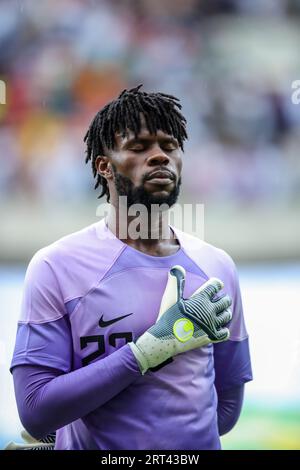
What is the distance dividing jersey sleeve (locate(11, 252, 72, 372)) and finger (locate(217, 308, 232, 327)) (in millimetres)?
287

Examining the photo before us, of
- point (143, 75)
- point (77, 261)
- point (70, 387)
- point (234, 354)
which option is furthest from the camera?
point (143, 75)

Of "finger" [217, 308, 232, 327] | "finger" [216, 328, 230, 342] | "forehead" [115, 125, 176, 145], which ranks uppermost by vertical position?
"forehead" [115, 125, 176, 145]

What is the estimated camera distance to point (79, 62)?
6.49ft

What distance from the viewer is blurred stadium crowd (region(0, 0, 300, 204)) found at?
1.83 m

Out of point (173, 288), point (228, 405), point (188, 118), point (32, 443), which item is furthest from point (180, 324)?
point (188, 118)

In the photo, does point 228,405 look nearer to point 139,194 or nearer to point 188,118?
point 139,194

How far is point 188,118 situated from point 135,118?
0.73 meters

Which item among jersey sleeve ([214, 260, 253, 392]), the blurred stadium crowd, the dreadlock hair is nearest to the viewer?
the dreadlock hair

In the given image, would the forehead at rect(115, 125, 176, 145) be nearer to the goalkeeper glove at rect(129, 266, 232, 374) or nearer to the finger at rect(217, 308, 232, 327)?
the goalkeeper glove at rect(129, 266, 232, 374)

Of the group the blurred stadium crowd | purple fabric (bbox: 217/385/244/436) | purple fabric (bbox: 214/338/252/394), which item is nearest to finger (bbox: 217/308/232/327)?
purple fabric (bbox: 214/338/252/394)

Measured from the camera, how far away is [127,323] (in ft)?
3.93

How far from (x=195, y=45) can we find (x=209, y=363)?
1.08m

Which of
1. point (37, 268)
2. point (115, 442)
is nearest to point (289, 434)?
point (115, 442)
